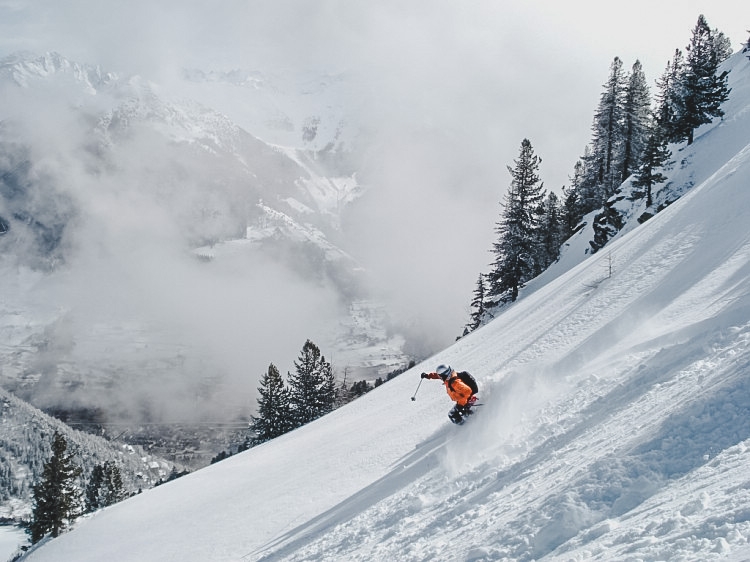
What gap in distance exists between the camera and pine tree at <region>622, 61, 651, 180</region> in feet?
171

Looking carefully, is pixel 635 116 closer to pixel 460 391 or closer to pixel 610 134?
pixel 610 134

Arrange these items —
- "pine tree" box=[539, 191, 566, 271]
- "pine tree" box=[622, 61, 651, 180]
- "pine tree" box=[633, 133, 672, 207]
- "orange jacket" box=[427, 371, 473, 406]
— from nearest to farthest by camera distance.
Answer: "orange jacket" box=[427, 371, 473, 406], "pine tree" box=[633, 133, 672, 207], "pine tree" box=[622, 61, 651, 180], "pine tree" box=[539, 191, 566, 271]

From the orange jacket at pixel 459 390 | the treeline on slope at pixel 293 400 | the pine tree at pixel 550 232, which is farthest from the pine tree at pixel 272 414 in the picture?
the orange jacket at pixel 459 390

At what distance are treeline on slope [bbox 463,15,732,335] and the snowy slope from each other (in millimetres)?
20719

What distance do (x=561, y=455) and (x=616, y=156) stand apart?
56457 millimetres

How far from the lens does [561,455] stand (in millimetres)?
8953

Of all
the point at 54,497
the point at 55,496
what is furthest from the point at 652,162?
the point at 54,497

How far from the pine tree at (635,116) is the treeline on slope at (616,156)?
0.30 feet

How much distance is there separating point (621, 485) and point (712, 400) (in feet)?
7.27

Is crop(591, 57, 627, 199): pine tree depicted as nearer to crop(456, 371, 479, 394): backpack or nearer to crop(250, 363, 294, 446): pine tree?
crop(250, 363, 294, 446): pine tree

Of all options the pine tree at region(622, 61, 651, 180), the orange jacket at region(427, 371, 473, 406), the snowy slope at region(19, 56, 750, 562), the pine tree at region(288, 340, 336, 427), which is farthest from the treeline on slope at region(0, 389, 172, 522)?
the orange jacket at region(427, 371, 473, 406)

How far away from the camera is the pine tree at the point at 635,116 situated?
52.1 m

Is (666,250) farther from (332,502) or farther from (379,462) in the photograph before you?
(332,502)

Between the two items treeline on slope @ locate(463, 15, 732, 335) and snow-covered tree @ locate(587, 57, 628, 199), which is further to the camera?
snow-covered tree @ locate(587, 57, 628, 199)
